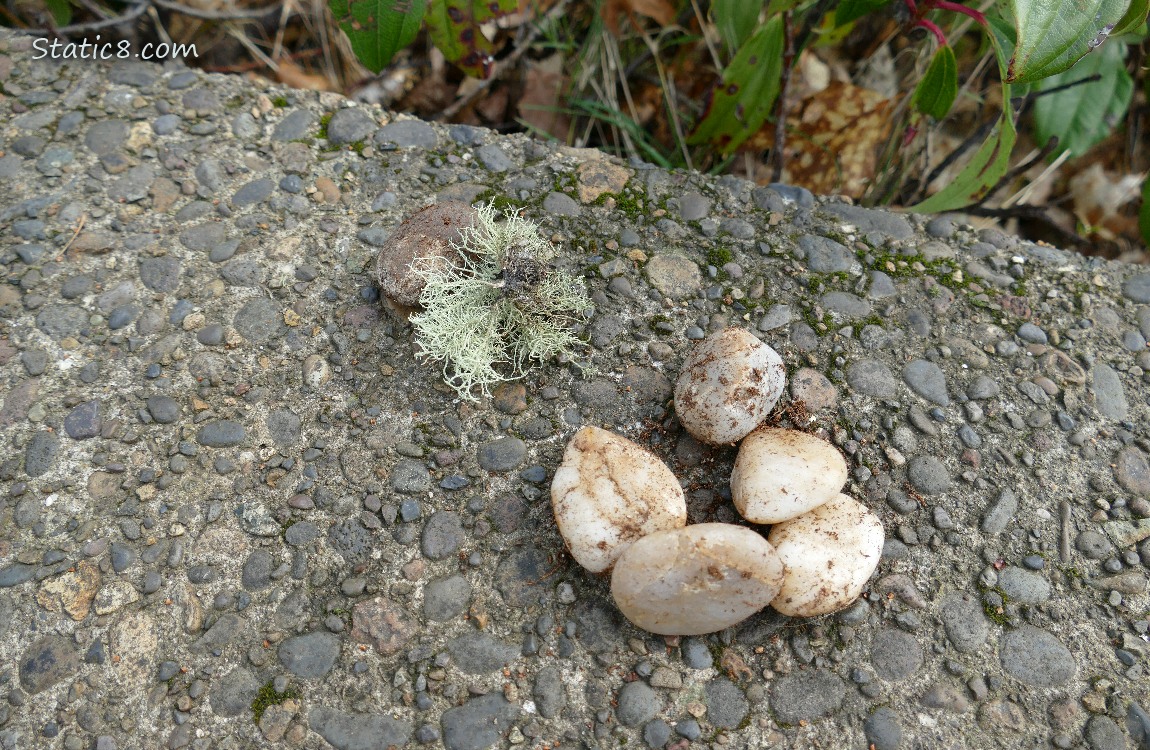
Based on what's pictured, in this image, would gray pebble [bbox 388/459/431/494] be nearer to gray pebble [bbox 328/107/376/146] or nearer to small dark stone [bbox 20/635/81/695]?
small dark stone [bbox 20/635/81/695]

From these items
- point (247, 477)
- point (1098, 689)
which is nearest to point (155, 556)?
point (247, 477)

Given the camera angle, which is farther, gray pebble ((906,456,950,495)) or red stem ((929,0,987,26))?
red stem ((929,0,987,26))

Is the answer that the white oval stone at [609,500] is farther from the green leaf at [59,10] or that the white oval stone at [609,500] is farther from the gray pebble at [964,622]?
the green leaf at [59,10]

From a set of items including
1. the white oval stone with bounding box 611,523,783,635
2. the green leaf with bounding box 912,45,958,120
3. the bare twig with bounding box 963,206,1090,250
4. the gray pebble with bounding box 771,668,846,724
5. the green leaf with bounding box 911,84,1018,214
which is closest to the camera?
the white oval stone with bounding box 611,523,783,635

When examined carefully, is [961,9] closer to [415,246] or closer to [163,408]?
[415,246]

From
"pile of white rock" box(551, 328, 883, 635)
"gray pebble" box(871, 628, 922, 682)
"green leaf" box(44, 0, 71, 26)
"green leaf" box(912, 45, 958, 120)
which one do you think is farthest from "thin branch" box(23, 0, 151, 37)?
"gray pebble" box(871, 628, 922, 682)

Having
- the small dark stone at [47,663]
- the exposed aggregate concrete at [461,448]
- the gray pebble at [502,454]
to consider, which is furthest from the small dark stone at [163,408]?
the gray pebble at [502,454]

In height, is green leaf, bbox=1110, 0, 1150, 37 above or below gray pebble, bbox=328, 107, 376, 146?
above
